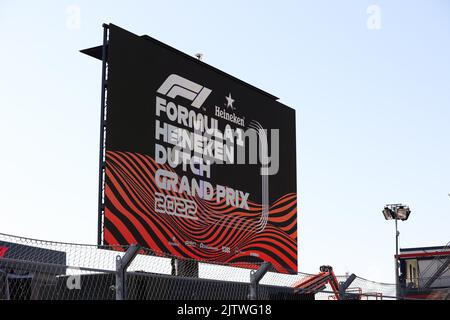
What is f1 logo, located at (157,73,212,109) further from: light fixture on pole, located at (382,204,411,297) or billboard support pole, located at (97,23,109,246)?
light fixture on pole, located at (382,204,411,297)

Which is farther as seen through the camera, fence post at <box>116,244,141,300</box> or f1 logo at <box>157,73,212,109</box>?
f1 logo at <box>157,73,212,109</box>

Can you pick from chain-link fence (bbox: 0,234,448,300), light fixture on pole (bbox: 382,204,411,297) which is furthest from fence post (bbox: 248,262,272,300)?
light fixture on pole (bbox: 382,204,411,297)

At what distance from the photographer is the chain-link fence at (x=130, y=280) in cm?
777

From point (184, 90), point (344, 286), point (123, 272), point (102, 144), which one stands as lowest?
point (344, 286)

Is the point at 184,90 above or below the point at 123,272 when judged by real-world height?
above

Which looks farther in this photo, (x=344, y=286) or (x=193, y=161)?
(x=193, y=161)

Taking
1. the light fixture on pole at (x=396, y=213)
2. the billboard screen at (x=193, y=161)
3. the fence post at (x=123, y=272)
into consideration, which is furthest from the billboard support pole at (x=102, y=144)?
the light fixture on pole at (x=396, y=213)

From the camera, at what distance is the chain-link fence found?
7.77 meters

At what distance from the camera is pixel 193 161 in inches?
701

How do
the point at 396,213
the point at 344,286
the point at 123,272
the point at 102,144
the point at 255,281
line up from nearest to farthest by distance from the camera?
the point at 123,272 < the point at 255,281 < the point at 344,286 < the point at 102,144 < the point at 396,213

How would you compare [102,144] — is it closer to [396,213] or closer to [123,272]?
[123,272]

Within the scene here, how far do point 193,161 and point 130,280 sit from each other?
7.15 metres

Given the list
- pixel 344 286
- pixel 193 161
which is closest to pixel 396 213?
pixel 193 161

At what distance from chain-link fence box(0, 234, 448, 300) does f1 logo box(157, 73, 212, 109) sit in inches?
139
